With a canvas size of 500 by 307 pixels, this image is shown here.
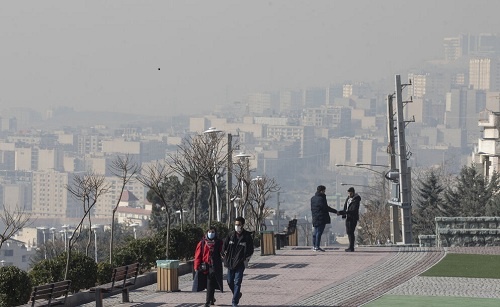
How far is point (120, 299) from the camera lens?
21406 mm

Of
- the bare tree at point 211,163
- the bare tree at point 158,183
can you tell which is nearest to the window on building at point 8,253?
the bare tree at point 158,183

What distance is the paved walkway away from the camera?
68.9 ft

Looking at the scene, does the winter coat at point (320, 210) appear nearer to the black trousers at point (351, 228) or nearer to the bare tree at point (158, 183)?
the black trousers at point (351, 228)

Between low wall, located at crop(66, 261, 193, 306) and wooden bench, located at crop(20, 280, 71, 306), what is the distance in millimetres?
655

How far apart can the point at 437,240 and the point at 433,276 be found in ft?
29.1

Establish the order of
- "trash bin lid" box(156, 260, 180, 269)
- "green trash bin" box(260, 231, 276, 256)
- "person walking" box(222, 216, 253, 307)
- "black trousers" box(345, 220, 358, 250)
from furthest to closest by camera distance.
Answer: "green trash bin" box(260, 231, 276, 256), "black trousers" box(345, 220, 358, 250), "trash bin lid" box(156, 260, 180, 269), "person walking" box(222, 216, 253, 307)

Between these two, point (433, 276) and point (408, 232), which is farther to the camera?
point (408, 232)

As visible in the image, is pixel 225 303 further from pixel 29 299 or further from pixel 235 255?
pixel 29 299

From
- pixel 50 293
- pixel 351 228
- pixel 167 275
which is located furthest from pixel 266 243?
pixel 50 293

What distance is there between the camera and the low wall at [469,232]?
108 feet

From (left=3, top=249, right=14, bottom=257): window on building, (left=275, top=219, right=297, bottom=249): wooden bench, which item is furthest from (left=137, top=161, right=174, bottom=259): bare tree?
(left=3, top=249, right=14, bottom=257): window on building

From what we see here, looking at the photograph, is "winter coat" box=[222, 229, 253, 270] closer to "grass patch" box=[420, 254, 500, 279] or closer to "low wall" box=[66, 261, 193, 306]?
"low wall" box=[66, 261, 193, 306]

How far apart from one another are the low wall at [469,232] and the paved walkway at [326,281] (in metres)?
2.20

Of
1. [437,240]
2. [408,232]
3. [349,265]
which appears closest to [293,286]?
[349,265]
